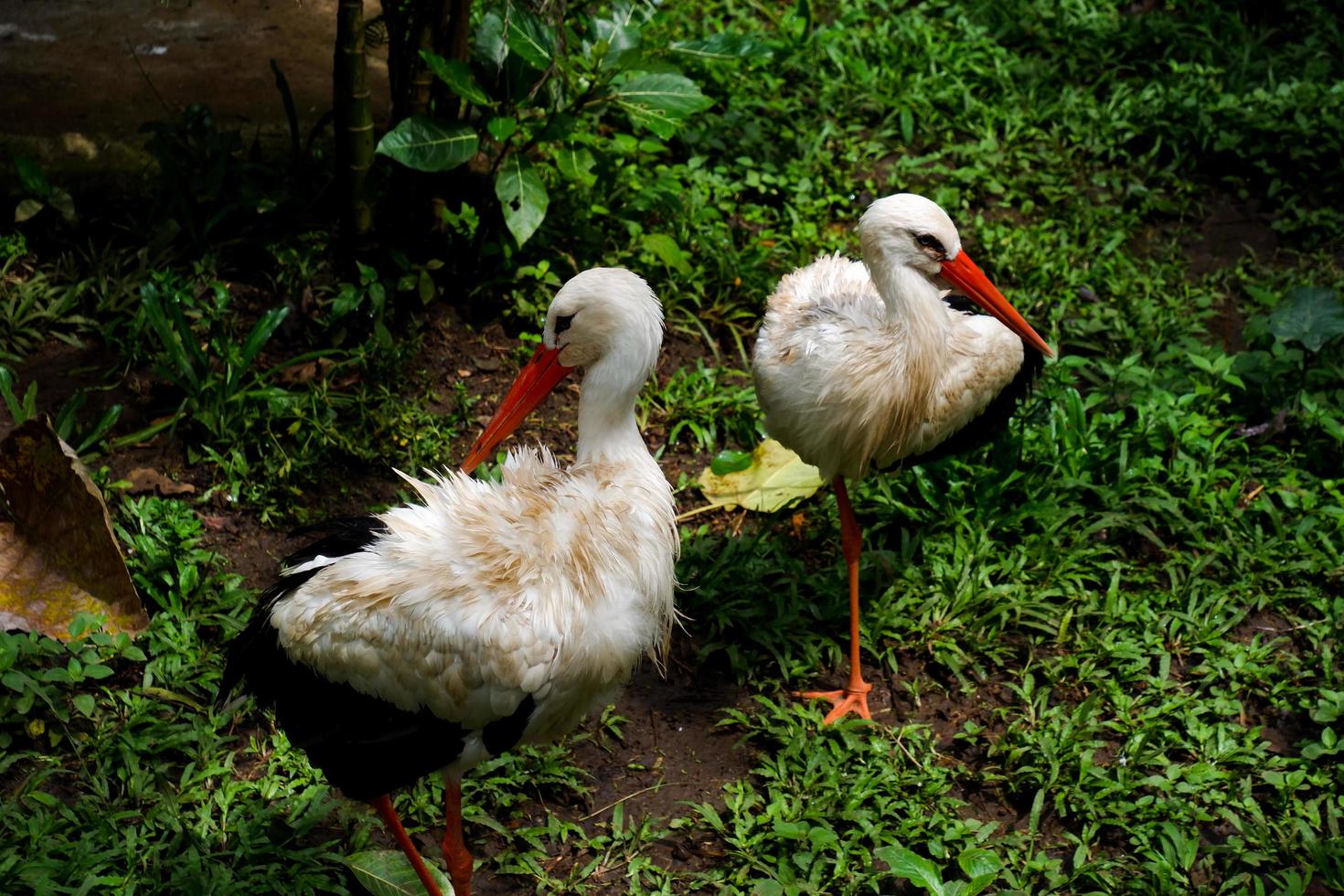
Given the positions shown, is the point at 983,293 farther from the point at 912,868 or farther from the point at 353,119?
the point at 353,119

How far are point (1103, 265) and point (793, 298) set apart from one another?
6.58 ft

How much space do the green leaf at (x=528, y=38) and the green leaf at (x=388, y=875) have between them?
106 inches

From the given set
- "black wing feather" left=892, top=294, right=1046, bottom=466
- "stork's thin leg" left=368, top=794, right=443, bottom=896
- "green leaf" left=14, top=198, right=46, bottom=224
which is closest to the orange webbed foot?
"black wing feather" left=892, top=294, right=1046, bottom=466

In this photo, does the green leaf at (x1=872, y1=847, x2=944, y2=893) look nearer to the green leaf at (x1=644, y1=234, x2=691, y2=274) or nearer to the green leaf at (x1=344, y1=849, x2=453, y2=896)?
the green leaf at (x1=344, y1=849, x2=453, y2=896)

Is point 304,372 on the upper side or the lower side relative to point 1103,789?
upper

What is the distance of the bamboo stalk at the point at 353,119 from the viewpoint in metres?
4.30

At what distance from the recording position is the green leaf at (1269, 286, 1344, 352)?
4.63 meters

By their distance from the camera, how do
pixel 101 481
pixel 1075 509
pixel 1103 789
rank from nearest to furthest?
pixel 1103 789
pixel 101 481
pixel 1075 509

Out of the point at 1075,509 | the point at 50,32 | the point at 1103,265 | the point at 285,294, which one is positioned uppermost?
the point at 50,32

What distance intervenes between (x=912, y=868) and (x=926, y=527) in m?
1.55

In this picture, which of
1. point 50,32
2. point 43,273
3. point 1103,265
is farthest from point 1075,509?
point 50,32

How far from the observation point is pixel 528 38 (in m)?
4.26

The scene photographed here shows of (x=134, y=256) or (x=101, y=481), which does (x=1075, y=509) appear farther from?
(x=134, y=256)

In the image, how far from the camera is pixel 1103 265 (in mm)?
5410
